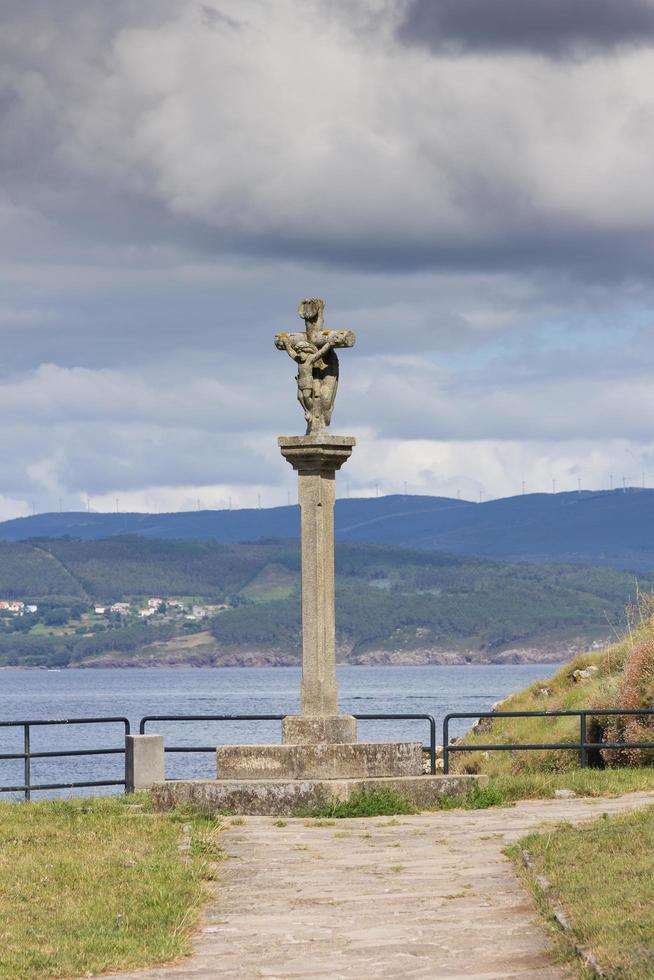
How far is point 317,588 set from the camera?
63.1 feet

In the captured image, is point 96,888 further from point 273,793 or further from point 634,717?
point 634,717

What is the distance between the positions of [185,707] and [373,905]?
97537 millimetres

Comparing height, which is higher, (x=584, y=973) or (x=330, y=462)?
(x=330, y=462)

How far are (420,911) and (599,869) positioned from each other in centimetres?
149

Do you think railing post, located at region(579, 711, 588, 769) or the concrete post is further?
the concrete post

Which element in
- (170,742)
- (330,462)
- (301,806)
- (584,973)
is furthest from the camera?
(170,742)

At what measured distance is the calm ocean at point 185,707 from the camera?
206 feet

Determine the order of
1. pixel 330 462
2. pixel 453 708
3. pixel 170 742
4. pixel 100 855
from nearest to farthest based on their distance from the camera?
pixel 100 855, pixel 330 462, pixel 170 742, pixel 453 708

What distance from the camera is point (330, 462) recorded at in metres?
19.5

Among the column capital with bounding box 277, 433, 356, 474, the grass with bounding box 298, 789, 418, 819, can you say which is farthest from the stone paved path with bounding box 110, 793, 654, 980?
the column capital with bounding box 277, 433, 356, 474

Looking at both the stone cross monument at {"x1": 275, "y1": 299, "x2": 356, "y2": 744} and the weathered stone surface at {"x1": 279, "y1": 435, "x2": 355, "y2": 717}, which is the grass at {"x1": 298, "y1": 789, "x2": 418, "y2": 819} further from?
the weathered stone surface at {"x1": 279, "y1": 435, "x2": 355, "y2": 717}

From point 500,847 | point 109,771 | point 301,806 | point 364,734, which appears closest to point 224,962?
point 500,847

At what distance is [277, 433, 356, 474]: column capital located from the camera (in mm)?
19281

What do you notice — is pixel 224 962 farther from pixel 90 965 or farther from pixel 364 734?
pixel 364 734
